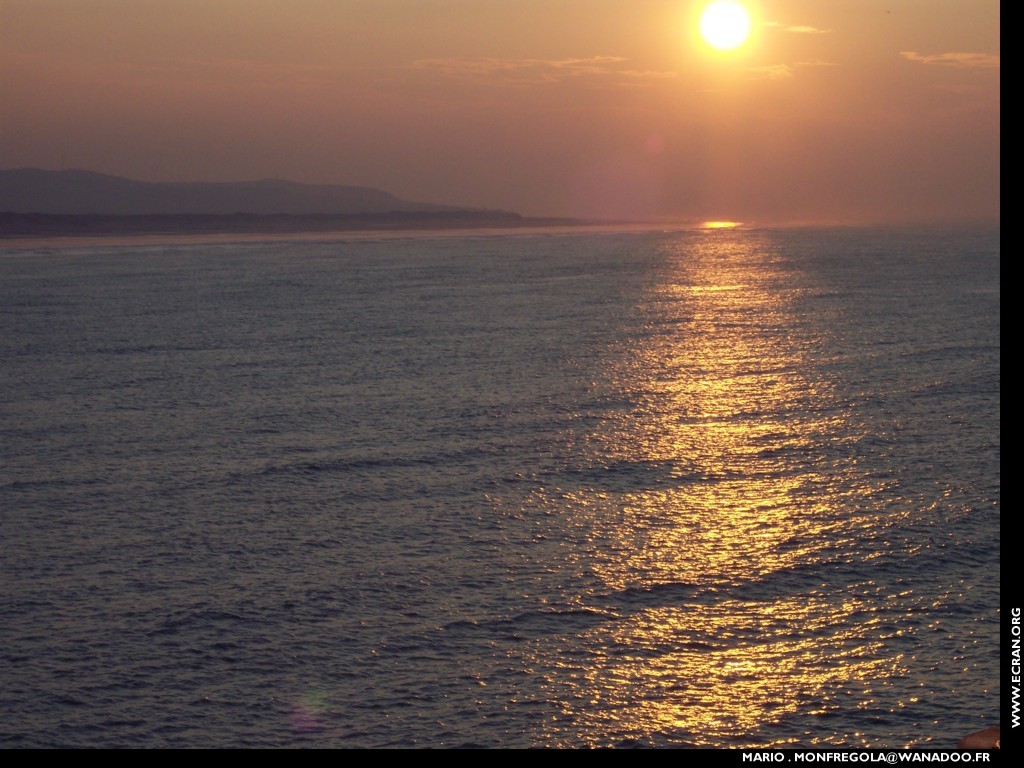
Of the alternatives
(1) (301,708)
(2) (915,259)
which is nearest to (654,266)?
(2) (915,259)

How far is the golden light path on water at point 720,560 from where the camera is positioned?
66.8ft

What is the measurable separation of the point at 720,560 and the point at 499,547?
5.90 metres

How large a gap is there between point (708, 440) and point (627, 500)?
8.26 metres

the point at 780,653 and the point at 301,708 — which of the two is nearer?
the point at 301,708

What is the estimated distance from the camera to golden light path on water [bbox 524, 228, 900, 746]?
2036cm

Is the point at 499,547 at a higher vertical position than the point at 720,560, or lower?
higher

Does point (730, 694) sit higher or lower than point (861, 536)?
lower

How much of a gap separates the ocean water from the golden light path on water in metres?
0.10

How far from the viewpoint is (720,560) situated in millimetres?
27344

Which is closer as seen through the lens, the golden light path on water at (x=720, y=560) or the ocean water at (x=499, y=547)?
the ocean water at (x=499, y=547)

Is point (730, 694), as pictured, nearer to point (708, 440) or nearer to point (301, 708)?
point (301, 708)

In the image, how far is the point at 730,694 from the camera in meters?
20.3

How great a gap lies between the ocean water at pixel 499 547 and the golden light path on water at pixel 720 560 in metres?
0.10

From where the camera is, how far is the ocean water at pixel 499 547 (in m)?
20.2
